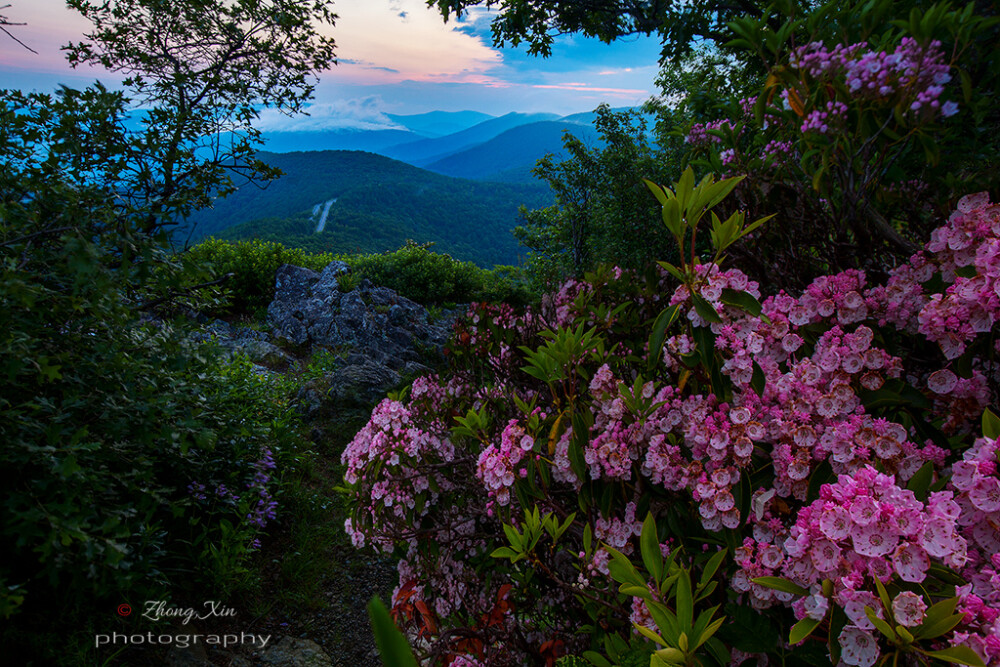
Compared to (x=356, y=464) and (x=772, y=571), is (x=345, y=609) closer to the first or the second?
(x=356, y=464)

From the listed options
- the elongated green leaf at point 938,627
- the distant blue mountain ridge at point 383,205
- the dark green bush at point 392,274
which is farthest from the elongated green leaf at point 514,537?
the distant blue mountain ridge at point 383,205

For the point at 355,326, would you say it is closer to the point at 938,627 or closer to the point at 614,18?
the point at 614,18

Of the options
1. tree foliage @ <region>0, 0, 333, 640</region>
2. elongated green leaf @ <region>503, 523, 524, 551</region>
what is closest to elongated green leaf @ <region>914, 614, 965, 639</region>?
elongated green leaf @ <region>503, 523, 524, 551</region>

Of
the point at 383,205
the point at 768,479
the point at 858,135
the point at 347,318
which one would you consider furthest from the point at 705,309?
the point at 383,205

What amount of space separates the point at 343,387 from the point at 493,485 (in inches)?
199

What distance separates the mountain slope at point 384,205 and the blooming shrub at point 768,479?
58543 millimetres

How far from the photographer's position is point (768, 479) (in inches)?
52.3

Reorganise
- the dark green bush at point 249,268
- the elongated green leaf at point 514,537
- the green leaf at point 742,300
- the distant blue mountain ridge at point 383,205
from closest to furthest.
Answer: the green leaf at point 742,300
the elongated green leaf at point 514,537
the dark green bush at point 249,268
the distant blue mountain ridge at point 383,205

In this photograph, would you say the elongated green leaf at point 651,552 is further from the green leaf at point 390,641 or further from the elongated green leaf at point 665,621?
the green leaf at point 390,641

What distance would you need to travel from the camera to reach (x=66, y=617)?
104 inches

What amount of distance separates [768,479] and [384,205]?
79448 millimetres

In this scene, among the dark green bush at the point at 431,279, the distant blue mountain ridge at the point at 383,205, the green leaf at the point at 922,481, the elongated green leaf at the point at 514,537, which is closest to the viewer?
the green leaf at the point at 922,481

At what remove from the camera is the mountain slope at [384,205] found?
65.3 meters

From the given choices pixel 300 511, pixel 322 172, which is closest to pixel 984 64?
pixel 300 511
